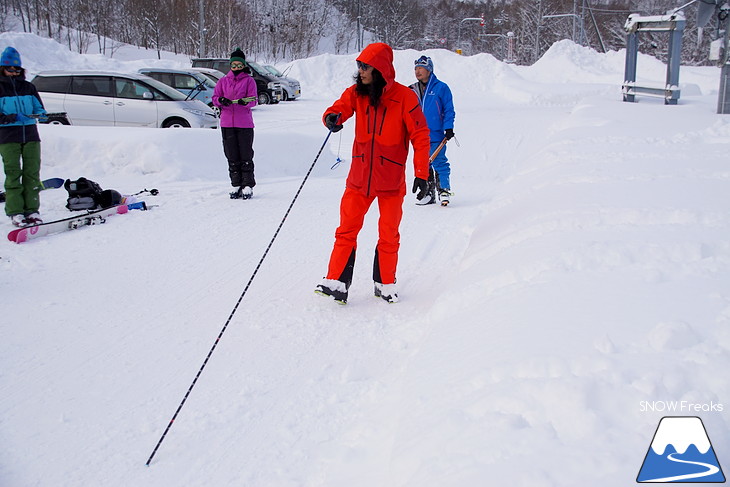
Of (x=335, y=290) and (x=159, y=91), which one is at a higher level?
(x=159, y=91)

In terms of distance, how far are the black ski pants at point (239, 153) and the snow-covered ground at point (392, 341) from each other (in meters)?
0.73

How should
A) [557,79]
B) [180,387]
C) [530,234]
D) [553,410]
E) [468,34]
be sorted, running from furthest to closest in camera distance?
[468,34] < [557,79] < [530,234] < [180,387] < [553,410]

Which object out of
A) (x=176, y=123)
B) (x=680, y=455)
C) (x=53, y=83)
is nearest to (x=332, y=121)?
(x=680, y=455)


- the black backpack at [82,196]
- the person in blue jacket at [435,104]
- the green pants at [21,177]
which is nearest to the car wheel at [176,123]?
the black backpack at [82,196]

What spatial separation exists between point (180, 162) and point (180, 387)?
7188mm

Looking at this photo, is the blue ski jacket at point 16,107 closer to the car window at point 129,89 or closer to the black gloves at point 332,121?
the black gloves at point 332,121

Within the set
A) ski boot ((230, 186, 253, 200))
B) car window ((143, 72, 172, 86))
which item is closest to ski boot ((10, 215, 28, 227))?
ski boot ((230, 186, 253, 200))

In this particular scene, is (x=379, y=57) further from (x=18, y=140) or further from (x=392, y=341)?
(x=18, y=140)

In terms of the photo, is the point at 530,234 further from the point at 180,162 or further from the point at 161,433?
the point at 180,162

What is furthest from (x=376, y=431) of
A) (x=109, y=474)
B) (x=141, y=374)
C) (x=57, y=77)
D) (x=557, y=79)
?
(x=557, y=79)

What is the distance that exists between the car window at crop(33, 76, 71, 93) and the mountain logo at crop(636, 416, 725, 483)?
14602mm

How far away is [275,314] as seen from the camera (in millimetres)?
4594

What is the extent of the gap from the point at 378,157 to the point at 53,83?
12.0 meters

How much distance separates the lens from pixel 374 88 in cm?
454
